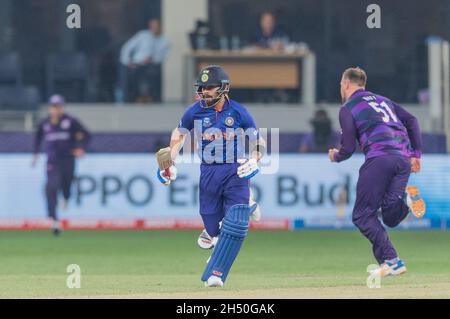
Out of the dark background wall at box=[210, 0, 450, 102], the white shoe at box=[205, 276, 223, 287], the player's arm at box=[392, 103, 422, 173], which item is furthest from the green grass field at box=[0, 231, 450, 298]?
the dark background wall at box=[210, 0, 450, 102]

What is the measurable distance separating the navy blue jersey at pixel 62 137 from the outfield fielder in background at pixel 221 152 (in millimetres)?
8935

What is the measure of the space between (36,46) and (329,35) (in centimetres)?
536

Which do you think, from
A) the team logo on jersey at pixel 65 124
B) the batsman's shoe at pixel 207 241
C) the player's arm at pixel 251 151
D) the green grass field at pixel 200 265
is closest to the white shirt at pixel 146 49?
the team logo on jersey at pixel 65 124

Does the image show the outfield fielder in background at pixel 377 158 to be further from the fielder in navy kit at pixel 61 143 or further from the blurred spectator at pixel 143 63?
the blurred spectator at pixel 143 63

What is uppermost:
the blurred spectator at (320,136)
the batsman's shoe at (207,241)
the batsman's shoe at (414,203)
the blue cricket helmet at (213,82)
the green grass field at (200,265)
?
the blue cricket helmet at (213,82)

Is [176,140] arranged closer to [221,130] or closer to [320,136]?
[221,130]

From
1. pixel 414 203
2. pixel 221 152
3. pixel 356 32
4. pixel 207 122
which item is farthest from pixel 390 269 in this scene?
pixel 356 32

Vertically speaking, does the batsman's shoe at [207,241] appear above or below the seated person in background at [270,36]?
below

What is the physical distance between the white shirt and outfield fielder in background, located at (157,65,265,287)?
→ 12573mm

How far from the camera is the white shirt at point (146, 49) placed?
26.7m

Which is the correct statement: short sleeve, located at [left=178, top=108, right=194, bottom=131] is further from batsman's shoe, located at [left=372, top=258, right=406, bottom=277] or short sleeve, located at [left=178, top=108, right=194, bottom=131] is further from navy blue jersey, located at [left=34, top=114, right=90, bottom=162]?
navy blue jersey, located at [left=34, top=114, right=90, bottom=162]

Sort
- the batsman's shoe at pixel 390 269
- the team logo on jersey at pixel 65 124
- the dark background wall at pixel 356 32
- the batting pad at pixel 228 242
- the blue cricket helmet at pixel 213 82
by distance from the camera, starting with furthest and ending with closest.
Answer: the dark background wall at pixel 356 32 < the team logo on jersey at pixel 65 124 < the batsman's shoe at pixel 390 269 < the blue cricket helmet at pixel 213 82 < the batting pad at pixel 228 242

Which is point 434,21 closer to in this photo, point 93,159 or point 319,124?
point 319,124

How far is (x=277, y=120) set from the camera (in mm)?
26109
